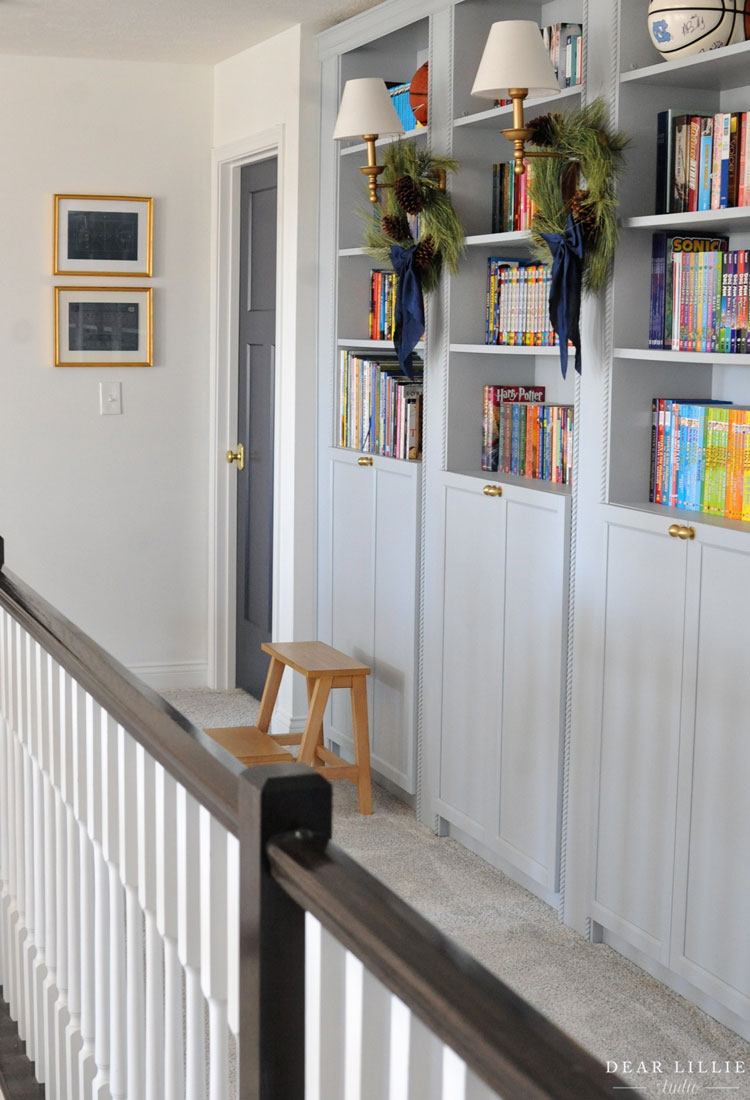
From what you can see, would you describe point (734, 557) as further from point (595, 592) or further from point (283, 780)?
point (283, 780)

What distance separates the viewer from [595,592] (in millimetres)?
3094

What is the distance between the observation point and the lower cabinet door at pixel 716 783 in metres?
2.63

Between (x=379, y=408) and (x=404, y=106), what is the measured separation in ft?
3.16

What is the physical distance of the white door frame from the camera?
5316mm

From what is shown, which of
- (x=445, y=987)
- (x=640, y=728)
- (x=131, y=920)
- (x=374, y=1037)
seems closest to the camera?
(x=445, y=987)

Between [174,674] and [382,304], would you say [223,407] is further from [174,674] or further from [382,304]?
[382,304]

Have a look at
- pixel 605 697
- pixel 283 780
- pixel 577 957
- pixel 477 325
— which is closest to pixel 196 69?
pixel 477 325

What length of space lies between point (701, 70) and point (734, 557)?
106 centimetres

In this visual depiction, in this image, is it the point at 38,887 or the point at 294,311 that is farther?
the point at 294,311

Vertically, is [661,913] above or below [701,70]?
below

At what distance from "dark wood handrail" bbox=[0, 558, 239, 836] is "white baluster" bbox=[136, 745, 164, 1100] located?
7 centimetres

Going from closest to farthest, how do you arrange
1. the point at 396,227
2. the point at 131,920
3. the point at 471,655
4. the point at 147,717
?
the point at 147,717 → the point at 131,920 → the point at 471,655 → the point at 396,227

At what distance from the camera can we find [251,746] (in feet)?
13.3

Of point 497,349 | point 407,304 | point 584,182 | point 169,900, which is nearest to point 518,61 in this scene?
point 584,182
